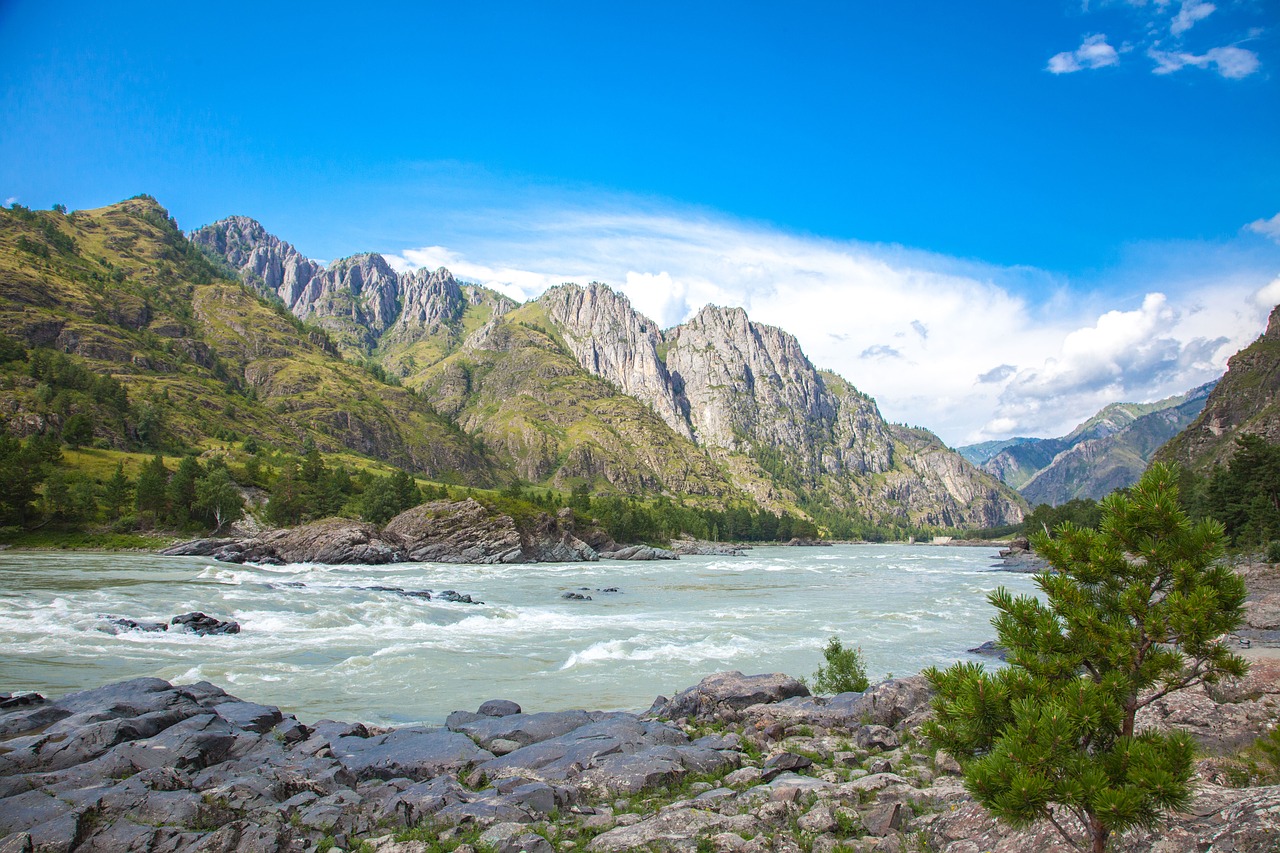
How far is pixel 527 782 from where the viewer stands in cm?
1340

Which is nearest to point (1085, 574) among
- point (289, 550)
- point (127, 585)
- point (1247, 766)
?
point (1247, 766)

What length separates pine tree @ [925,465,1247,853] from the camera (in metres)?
5.77

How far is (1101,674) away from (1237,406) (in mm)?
193166

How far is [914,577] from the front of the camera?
87.8 m

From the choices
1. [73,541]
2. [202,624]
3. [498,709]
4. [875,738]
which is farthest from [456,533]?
[875,738]

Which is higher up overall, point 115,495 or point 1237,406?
point 1237,406

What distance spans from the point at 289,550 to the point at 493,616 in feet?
204

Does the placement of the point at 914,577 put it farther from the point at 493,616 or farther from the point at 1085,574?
the point at 1085,574

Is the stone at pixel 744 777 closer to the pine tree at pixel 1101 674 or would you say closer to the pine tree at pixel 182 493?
the pine tree at pixel 1101 674

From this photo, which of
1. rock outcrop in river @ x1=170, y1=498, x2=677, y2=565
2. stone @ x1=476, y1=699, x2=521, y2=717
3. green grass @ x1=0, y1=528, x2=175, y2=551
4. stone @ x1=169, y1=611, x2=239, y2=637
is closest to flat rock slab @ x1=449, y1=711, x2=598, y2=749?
stone @ x1=476, y1=699, x2=521, y2=717

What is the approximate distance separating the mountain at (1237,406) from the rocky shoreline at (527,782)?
15668 cm

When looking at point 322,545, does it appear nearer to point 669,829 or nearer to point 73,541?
point 73,541

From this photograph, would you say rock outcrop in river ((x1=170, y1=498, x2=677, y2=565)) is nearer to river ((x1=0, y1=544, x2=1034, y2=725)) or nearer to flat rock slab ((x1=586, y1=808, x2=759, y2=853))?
river ((x1=0, y1=544, x2=1034, y2=725))

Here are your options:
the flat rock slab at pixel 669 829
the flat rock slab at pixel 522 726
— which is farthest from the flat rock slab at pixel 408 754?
the flat rock slab at pixel 669 829
